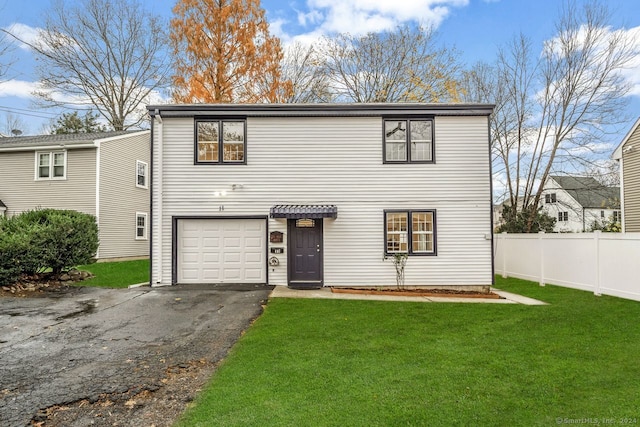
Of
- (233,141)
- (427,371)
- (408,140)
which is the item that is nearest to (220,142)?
(233,141)

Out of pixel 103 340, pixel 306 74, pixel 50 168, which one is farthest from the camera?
pixel 306 74

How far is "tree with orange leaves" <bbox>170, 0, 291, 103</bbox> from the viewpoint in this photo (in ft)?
62.0

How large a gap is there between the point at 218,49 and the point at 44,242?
1291 cm

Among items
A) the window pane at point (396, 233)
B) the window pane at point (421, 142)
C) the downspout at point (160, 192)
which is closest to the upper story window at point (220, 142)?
the downspout at point (160, 192)

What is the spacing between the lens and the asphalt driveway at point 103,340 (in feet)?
13.2

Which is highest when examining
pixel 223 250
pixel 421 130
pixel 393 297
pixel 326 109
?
pixel 326 109

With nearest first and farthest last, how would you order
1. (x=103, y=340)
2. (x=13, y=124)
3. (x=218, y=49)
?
(x=103, y=340) → (x=218, y=49) → (x=13, y=124)

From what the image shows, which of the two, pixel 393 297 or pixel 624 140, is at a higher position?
pixel 624 140

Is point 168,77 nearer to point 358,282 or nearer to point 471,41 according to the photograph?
point 471,41

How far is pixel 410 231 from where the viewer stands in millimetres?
10836

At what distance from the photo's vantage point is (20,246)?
958cm

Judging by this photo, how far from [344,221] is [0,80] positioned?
16.5 m

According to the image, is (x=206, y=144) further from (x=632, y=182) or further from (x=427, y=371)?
(x=632, y=182)

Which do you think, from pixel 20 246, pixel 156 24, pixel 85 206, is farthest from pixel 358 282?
pixel 156 24
